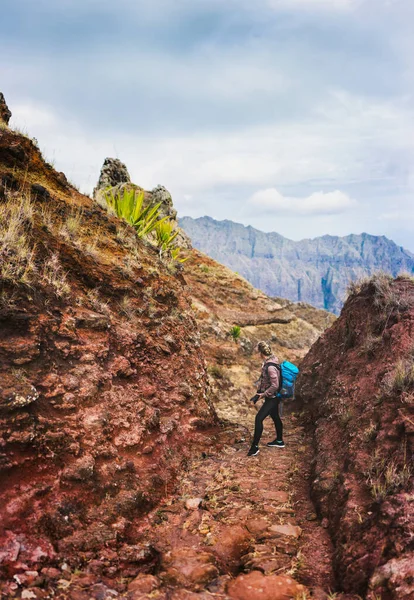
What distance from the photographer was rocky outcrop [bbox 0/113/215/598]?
135 inches

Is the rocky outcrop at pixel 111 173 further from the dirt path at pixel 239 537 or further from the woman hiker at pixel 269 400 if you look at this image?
the dirt path at pixel 239 537

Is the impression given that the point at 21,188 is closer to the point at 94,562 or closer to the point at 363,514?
the point at 94,562

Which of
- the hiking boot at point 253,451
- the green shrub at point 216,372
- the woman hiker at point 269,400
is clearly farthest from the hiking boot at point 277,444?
the green shrub at point 216,372

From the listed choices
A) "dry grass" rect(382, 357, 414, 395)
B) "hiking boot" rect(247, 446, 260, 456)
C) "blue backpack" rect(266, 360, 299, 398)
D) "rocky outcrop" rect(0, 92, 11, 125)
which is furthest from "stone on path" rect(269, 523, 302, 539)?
"rocky outcrop" rect(0, 92, 11, 125)

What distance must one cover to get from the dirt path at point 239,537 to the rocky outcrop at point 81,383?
0.29 metres

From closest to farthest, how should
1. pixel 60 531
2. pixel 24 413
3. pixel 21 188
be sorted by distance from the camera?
pixel 60 531
pixel 24 413
pixel 21 188

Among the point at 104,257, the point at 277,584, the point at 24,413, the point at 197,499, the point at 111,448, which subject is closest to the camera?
the point at 277,584

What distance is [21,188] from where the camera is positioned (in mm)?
5738

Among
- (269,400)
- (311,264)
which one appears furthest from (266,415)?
(311,264)

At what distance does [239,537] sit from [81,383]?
244cm

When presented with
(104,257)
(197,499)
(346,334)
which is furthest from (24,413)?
(346,334)

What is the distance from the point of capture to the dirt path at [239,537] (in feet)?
10.4

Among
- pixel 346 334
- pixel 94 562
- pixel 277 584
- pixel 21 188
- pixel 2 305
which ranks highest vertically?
pixel 21 188

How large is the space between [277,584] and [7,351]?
10.9 ft
